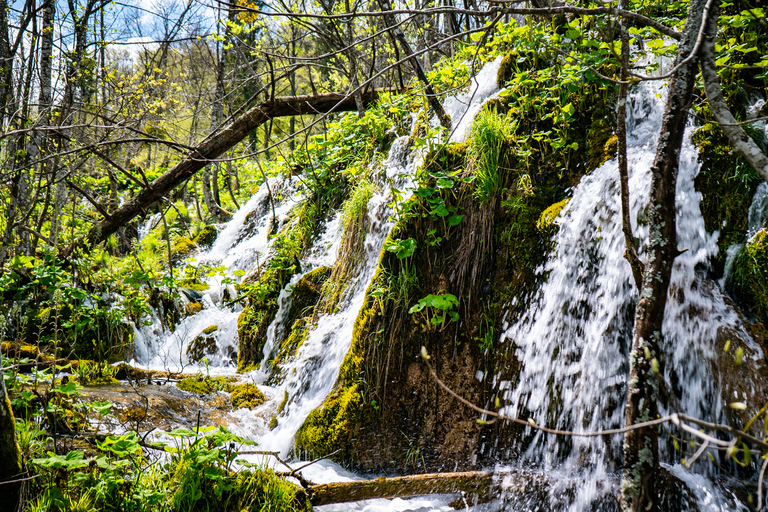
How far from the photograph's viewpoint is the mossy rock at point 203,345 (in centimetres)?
631

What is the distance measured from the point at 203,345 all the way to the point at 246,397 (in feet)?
7.04

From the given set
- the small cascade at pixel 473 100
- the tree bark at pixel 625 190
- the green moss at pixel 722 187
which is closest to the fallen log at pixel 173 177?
the small cascade at pixel 473 100

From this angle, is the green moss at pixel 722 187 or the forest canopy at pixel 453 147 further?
the green moss at pixel 722 187

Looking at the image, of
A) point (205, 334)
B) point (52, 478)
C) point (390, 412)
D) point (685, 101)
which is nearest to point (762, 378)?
point (685, 101)

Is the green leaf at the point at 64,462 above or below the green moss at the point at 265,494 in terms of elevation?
above

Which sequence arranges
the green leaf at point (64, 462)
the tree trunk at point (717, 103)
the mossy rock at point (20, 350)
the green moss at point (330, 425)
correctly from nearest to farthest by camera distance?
the tree trunk at point (717, 103) → the green leaf at point (64, 462) → the green moss at point (330, 425) → the mossy rock at point (20, 350)

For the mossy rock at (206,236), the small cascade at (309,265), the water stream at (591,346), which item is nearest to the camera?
the water stream at (591,346)

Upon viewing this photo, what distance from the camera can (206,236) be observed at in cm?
984

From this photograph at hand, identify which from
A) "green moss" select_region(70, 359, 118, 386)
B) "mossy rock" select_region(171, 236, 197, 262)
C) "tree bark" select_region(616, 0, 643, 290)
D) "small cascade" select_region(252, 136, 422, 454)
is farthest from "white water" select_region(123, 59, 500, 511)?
"mossy rock" select_region(171, 236, 197, 262)

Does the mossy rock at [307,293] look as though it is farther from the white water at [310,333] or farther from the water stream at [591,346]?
the water stream at [591,346]

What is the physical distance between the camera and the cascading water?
254cm

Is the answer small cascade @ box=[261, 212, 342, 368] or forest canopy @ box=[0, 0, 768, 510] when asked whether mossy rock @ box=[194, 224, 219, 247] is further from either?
small cascade @ box=[261, 212, 342, 368]

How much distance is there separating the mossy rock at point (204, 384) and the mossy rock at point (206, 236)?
5.22m

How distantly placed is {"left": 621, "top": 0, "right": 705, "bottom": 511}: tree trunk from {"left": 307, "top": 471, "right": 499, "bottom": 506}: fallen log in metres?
0.95
